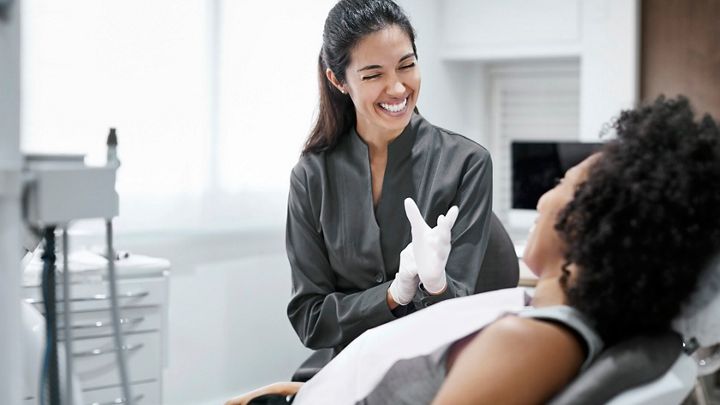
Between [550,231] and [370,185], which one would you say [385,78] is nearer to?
[370,185]

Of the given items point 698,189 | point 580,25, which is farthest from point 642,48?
point 698,189

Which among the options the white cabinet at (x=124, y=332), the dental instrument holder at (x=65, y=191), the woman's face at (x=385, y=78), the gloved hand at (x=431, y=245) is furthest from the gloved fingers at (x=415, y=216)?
the white cabinet at (x=124, y=332)

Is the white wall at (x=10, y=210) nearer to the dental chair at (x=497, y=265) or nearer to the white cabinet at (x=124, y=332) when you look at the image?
the dental chair at (x=497, y=265)

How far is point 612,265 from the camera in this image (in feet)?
3.58

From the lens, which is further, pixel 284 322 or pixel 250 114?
pixel 284 322

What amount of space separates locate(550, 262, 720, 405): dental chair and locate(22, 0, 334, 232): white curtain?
2.24 metres

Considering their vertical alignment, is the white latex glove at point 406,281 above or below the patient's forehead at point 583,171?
below

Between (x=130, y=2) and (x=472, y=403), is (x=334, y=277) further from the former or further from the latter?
(x=130, y=2)

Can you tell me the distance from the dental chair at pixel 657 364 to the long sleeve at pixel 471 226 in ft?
2.61

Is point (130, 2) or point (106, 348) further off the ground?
point (130, 2)

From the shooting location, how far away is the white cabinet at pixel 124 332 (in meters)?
2.70

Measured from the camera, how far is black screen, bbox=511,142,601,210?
12.3 feet

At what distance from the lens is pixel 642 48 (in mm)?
3826

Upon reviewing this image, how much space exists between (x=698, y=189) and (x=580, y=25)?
118 inches
